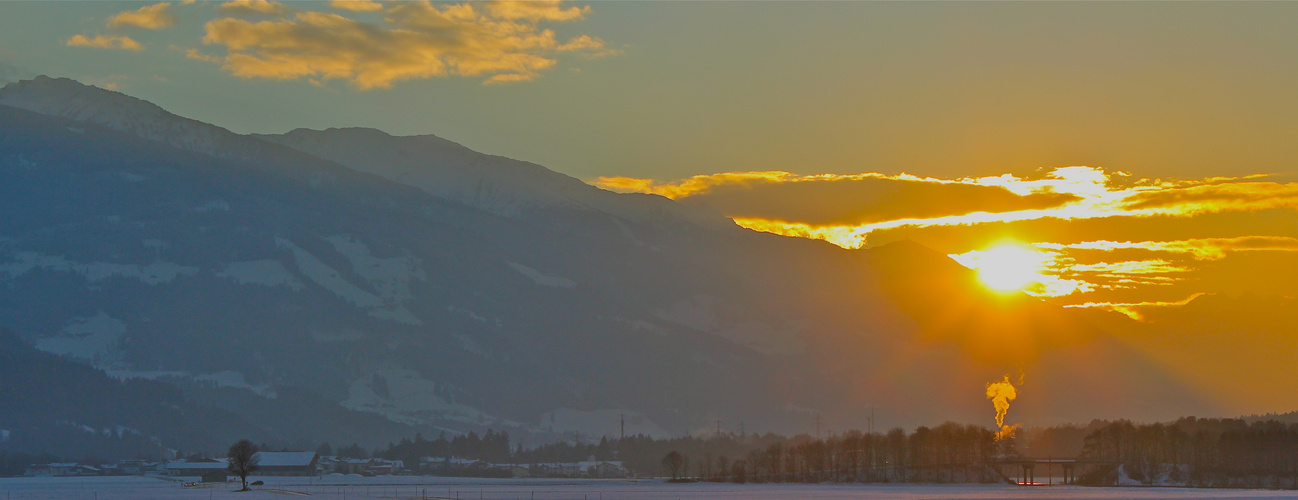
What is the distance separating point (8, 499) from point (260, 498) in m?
30.2

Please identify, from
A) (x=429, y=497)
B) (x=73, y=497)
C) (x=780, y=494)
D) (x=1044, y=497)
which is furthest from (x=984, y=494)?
(x=73, y=497)

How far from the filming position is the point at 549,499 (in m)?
194

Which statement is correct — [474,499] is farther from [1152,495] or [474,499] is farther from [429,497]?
[1152,495]

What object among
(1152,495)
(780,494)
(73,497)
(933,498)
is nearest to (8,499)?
(73,497)

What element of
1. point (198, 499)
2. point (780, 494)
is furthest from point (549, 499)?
point (198, 499)

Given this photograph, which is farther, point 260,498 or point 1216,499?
point 260,498

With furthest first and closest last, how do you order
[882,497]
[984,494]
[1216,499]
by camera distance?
[984,494] → [882,497] → [1216,499]

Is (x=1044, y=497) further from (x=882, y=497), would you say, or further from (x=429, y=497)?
(x=429, y=497)

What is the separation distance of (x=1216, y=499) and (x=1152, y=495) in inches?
702

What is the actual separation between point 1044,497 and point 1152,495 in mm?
14961

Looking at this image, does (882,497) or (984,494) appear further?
(984,494)

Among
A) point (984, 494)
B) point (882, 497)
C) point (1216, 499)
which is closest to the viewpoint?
point (1216, 499)

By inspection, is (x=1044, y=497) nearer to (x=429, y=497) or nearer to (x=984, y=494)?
(x=984, y=494)

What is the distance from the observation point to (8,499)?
190 metres
